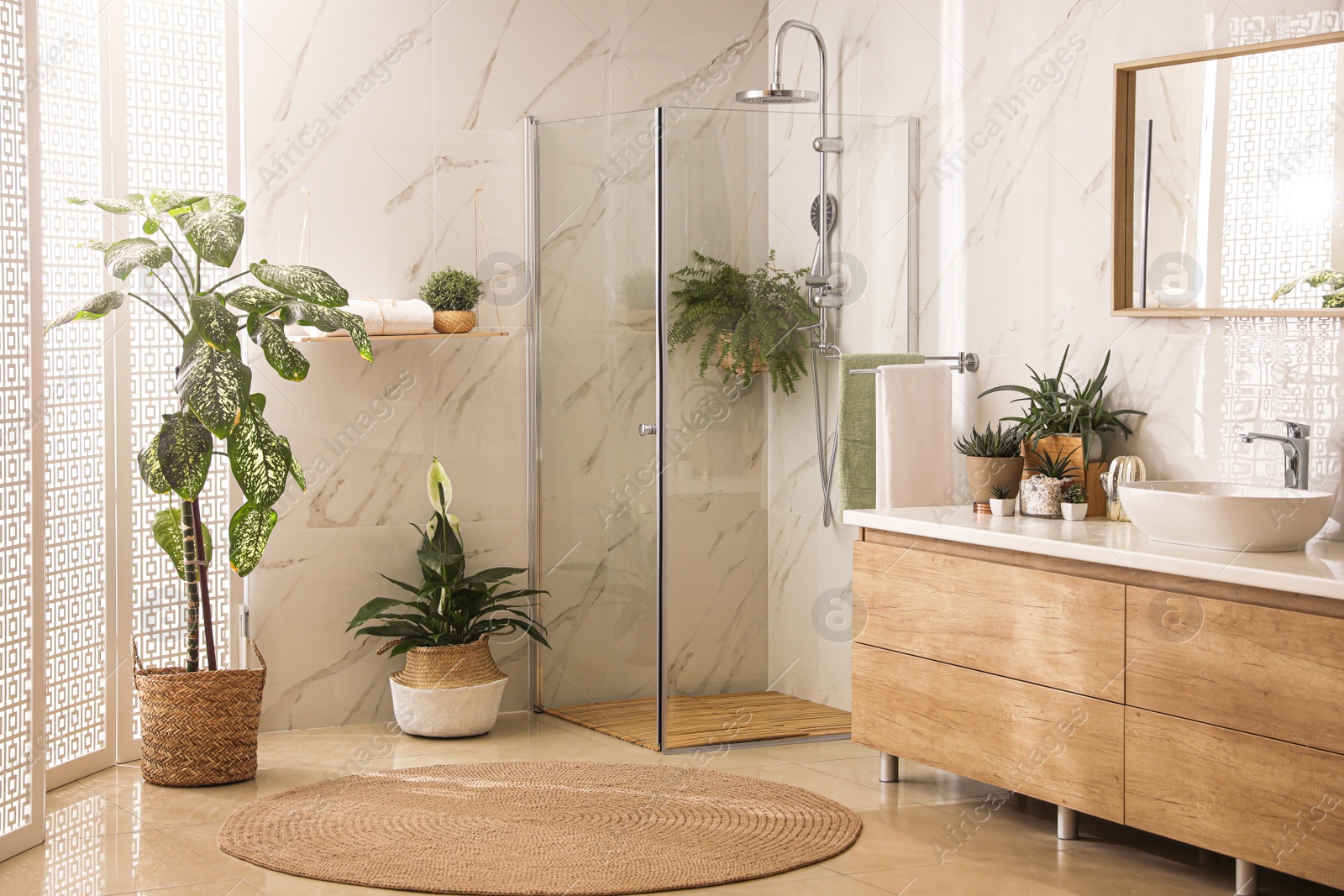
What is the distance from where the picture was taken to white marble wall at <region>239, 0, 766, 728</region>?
4.09m

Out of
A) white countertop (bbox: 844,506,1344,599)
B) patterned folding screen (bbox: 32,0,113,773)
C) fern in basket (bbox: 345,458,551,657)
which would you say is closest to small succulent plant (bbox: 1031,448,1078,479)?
white countertop (bbox: 844,506,1344,599)

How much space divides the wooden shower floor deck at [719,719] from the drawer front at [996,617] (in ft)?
2.08

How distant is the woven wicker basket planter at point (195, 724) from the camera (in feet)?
11.5

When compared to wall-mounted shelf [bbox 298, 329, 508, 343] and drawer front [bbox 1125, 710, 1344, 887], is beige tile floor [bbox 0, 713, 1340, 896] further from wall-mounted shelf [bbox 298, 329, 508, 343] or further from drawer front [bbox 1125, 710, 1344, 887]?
wall-mounted shelf [bbox 298, 329, 508, 343]

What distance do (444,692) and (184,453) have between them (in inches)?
44.1

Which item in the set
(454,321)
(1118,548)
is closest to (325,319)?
(454,321)

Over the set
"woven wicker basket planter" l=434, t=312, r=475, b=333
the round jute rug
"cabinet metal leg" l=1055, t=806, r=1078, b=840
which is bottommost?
the round jute rug

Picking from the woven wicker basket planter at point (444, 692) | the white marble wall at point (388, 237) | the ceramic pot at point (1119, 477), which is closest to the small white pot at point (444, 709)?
the woven wicker basket planter at point (444, 692)

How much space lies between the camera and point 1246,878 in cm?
268

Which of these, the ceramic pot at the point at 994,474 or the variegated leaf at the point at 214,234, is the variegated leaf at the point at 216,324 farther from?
the ceramic pot at the point at 994,474

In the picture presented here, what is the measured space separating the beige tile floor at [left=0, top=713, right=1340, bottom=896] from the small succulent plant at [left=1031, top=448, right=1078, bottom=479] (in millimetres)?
846

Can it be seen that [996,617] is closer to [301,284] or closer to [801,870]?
[801,870]

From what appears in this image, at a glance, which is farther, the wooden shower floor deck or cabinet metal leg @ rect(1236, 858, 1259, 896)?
the wooden shower floor deck

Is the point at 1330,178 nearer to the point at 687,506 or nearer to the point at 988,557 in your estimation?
the point at 988,557
